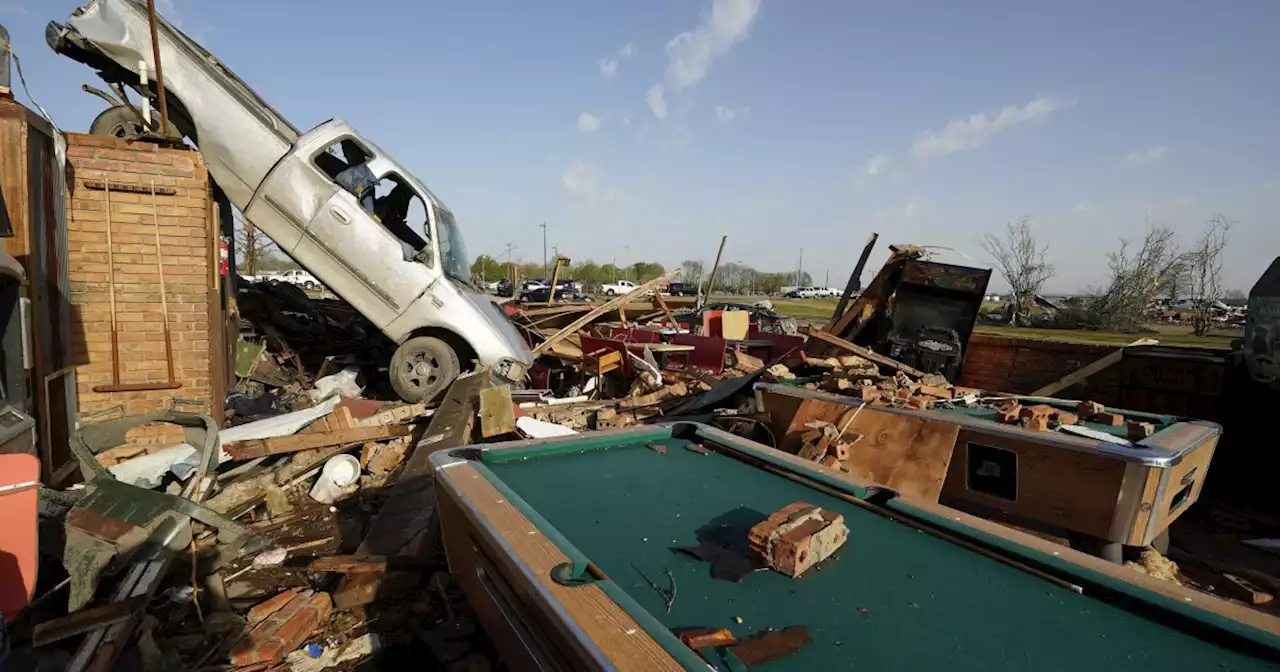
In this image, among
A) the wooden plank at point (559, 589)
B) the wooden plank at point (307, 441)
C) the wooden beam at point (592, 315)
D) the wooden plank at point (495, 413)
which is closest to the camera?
the wooden plank at point (559, 589)

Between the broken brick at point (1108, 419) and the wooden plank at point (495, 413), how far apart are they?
452 centimetres

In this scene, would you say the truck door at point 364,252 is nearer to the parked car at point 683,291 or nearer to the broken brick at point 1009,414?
the broken brick at point 1009,414

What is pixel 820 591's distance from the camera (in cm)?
176

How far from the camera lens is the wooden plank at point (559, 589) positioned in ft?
4.55

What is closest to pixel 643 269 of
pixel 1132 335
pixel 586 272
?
pixel 586 272

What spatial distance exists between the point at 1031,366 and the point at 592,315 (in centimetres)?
616

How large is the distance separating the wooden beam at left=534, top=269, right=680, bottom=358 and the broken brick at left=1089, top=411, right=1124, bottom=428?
20.8 ft

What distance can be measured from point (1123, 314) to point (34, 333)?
102ft

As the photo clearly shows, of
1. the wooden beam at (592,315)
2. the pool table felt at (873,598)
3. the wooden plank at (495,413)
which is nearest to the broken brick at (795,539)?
the pool table felt at (873,598)

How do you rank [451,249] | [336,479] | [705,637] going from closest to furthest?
[705,637] → [336,479] → [451,249]

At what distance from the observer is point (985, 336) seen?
296 inches

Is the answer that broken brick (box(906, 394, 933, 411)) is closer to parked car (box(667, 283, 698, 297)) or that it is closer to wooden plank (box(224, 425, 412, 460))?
wooden plank (box(224, 425, 412, 460))

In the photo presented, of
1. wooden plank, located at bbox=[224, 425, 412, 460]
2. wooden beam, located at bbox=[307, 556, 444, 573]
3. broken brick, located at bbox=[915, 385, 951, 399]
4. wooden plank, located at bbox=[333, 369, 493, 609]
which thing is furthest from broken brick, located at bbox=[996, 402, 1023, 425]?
wooden plank, located at bbox=[224, 425, 412, 460]

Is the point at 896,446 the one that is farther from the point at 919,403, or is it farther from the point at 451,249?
the point at 451,249
